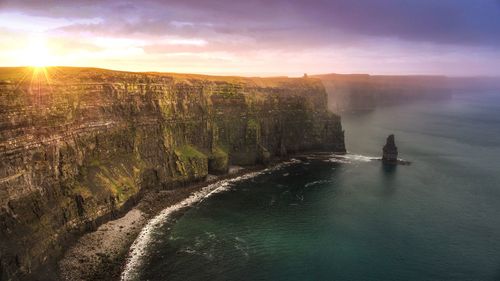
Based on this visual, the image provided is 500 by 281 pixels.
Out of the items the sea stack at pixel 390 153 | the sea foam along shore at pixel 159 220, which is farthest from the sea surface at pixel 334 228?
the sea stack at pixel 390 153

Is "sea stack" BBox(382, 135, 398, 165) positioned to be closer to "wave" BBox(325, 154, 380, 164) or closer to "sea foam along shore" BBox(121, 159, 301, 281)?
"wave" BBox(325, 154, 380, 164)

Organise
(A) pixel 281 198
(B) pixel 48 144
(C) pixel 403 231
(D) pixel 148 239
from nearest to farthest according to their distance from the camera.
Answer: (B) pixel 48 144
(D) pixel 148 239
(C) pixel 403 231
(A) pixel 281 198

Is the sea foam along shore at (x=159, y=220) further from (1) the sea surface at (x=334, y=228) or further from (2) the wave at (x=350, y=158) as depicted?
(2) the wave at (x=350, y=158)

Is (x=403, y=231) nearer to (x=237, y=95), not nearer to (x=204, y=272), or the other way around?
(x=204, y=272)

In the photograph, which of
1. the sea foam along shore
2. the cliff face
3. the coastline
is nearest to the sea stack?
the cliff face

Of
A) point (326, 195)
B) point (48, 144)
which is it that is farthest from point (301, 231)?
point (48, 144)

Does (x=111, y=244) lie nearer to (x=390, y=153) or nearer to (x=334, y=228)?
(x=334, y=228)

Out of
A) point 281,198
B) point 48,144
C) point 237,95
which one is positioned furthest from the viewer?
point 237,95
